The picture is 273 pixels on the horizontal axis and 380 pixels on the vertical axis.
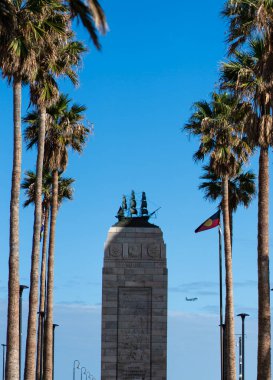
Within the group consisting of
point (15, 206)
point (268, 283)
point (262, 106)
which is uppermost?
point (262, 106)

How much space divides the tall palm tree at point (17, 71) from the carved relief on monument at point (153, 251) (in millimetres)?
15481

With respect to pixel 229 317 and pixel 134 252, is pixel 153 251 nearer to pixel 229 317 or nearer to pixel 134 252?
pixel 134 252

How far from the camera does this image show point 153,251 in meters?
48.7

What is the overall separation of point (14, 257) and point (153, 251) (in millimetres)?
16644

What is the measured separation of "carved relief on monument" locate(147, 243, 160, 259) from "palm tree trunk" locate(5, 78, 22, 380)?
15.5 m

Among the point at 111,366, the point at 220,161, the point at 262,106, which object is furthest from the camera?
the point at 220,161

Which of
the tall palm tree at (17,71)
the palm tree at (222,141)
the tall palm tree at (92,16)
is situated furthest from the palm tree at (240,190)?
the tall palm tree at (92,16)

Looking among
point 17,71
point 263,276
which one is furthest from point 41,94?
point 263,276

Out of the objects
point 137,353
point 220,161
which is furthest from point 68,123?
point 137,353

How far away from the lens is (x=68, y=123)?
4962 centimetres

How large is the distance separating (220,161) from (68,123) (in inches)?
322

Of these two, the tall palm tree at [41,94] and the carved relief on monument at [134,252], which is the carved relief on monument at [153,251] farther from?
the tall palm tree at [41,94]

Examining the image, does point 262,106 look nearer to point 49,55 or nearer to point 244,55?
point 244,55

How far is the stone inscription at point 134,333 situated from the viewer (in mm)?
47531
